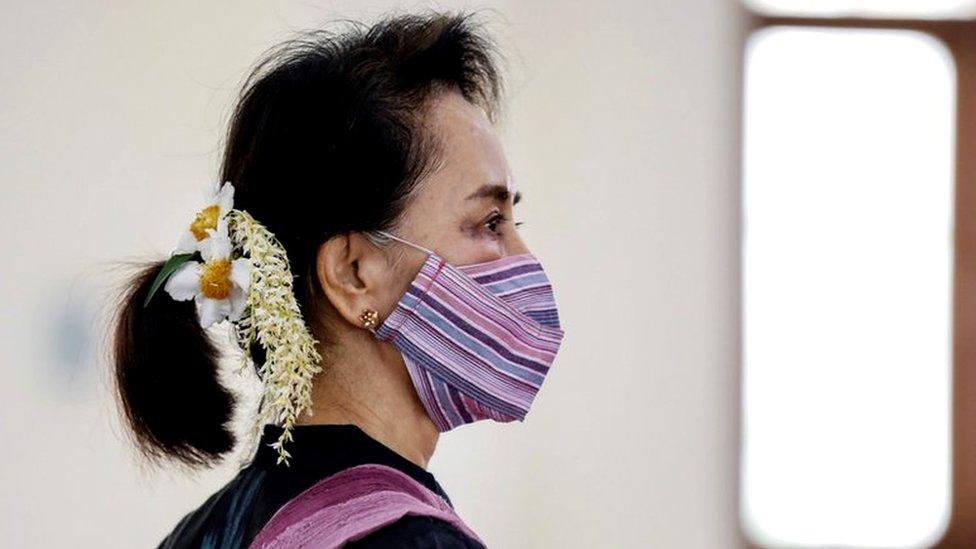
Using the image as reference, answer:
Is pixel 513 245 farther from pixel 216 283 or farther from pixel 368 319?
pixel 216 283

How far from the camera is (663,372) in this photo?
3.36 m

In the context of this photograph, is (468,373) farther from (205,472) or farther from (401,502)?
(205,472)

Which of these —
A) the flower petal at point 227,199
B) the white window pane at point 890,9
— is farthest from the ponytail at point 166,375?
the white window pane at point 890,9

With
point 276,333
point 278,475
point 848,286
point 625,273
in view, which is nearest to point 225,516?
point 278,475

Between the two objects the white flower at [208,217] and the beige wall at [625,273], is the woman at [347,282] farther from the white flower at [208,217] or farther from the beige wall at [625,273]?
the beige wall at [625,273]

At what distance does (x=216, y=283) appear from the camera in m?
1.34

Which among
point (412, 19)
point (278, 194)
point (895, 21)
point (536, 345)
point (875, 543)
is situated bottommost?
point (875, 543)

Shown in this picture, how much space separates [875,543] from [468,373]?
239cm

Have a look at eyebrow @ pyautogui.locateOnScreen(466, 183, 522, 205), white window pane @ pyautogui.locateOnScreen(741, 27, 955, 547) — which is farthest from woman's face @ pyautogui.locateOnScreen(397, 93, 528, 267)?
white window pane @ pyautogui.locateOnScreen(741, 27, 955, 547)

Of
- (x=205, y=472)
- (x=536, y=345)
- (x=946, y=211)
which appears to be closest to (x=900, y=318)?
(x=946, y=211)

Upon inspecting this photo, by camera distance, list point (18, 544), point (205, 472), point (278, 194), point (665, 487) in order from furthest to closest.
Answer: point (665, 487), point (205, 472), point (18, 544), point (278, 194)

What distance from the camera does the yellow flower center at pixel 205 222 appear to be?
1.37 metres

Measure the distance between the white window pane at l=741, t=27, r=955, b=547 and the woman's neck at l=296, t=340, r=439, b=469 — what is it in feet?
7.32

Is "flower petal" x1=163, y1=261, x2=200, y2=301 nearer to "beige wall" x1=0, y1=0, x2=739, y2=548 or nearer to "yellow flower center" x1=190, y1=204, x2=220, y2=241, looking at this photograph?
"yellow flower center" x1=190, y1=204, x2=220, y2=241
